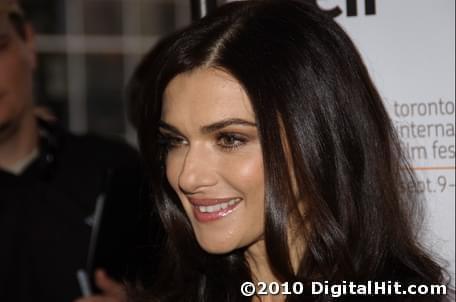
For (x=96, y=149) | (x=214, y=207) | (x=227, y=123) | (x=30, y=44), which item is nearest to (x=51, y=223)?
(x=96, y=149)

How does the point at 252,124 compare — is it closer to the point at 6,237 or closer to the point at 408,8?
the point at 408,8

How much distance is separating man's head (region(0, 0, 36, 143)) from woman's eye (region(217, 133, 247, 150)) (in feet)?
4.22

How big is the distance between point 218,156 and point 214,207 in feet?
0.38

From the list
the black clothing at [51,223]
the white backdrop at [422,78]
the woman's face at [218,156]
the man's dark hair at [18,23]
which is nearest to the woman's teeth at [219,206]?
the woman's face at [218,156]

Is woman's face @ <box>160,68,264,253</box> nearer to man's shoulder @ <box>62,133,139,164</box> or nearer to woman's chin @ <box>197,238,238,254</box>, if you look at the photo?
woman's chin @ <box>197,238,238,254</box>

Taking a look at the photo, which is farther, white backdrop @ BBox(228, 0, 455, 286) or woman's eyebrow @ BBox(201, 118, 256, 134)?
white backdrop @ BBox(228, 0, 455, 286)

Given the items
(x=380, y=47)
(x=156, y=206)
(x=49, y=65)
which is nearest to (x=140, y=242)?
(x=156, y=206)

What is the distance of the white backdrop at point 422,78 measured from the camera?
1688 mm

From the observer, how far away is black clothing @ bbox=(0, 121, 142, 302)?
7.54 ft

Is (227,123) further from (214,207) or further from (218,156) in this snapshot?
(214,207)

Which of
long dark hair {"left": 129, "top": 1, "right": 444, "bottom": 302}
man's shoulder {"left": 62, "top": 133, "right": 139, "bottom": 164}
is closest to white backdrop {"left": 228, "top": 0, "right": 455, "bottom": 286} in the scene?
long dark hair {"left": 129, "top": 1, "right": 444, "bottom": 302}

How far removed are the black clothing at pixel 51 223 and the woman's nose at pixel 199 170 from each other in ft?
2.68

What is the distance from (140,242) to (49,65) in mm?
4910

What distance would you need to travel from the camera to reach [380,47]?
1724mm
